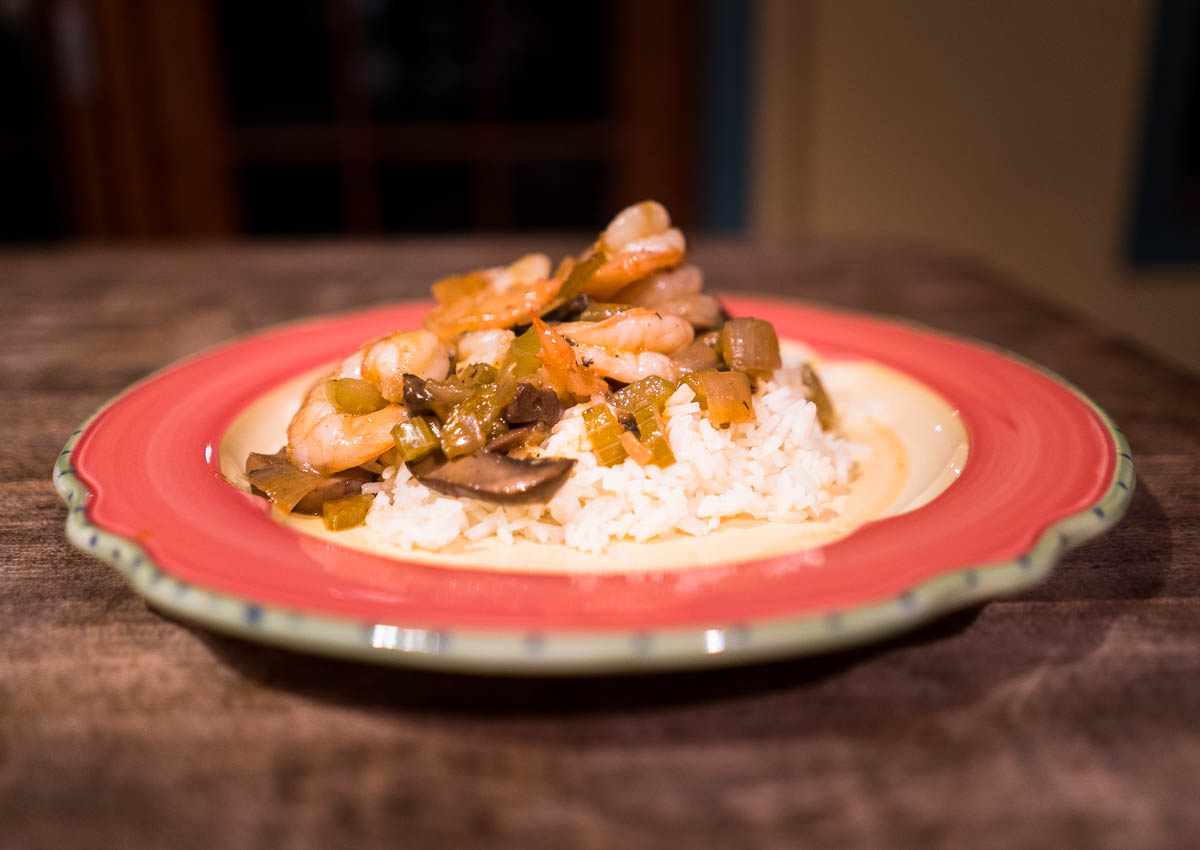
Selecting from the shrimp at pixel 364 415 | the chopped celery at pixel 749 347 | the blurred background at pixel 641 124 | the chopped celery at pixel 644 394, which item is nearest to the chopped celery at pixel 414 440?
the shrimp at pixel 364 415

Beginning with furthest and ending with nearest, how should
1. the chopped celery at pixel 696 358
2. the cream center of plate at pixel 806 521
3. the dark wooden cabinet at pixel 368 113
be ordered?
the dark wooden cabinet at pixel 368 113 < the chopped celery at pixel 696 358 < the cream center of plate at pixel 806 521

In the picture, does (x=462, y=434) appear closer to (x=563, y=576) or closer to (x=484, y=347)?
(x=484, y=347)

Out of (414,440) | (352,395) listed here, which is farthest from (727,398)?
(352,395)

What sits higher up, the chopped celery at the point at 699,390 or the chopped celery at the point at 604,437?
the chopped celery at the point at 699,390

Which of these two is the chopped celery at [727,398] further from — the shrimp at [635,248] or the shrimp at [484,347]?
the shrimp at [484,347]

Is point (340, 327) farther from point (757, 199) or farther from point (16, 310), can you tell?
point (757, 199)
